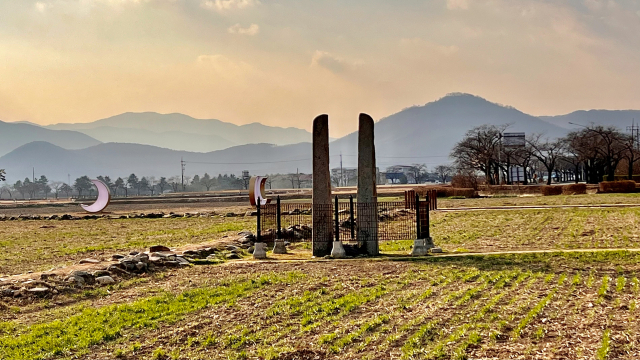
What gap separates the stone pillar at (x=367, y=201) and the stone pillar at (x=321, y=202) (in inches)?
43.7

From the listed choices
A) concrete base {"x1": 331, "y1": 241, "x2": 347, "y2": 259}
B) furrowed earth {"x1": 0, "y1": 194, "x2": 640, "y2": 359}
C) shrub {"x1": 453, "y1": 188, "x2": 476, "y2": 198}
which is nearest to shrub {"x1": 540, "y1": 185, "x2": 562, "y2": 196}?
shrub {"x1": 453, "y1": 188, "x2": 476, "y2": 198}

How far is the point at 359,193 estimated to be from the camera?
2141 centimetres

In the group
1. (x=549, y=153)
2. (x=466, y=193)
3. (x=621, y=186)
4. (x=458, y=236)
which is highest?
(x=549, y=153)

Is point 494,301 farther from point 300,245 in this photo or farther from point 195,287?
point 300,245

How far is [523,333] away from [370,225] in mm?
11372

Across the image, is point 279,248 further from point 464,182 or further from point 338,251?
point 464,182

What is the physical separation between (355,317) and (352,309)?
649 mm

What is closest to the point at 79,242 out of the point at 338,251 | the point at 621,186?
the point at 338,251

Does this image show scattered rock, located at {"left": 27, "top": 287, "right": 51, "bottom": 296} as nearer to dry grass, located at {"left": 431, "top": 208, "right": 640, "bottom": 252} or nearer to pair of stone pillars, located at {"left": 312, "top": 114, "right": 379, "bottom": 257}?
pair of stone pillars, located at {"left": 312, "top": 114, "right": 379, "bottom": 257}

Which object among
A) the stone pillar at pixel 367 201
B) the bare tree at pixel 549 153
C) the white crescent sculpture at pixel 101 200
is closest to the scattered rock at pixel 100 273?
the stone pillar at pixel 367 201

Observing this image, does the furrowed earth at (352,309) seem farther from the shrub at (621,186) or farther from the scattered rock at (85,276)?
the shrub at (621,186)

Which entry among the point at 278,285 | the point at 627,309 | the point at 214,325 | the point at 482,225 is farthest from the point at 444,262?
the point at 482,225

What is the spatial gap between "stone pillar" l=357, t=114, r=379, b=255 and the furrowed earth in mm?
773

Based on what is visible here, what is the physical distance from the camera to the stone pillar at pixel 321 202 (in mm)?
21781
